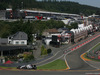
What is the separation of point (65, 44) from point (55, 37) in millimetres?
4663

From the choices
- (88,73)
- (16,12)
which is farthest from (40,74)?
(16,12)

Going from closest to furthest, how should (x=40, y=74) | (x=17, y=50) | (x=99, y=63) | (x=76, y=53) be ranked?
(x=40, y=74) → (x=99, y=63) → (x=17, y=50) → (x=76, y=53)

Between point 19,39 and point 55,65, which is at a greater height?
point 19,39

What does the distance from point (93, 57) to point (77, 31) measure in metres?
46.9

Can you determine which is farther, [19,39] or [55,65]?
[19,39]

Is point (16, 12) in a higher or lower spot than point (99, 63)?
higher

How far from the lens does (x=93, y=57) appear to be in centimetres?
5653

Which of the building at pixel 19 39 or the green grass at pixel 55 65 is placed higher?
the building at pixel 19 39

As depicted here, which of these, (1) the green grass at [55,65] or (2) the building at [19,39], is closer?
(1) the green grass at [55,65]

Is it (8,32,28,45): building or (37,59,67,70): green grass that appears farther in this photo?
(8,32,28,45): building

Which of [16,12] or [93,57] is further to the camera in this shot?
[16,12]

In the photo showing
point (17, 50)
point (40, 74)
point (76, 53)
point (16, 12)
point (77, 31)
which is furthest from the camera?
point (16, 12)

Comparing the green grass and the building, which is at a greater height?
the building

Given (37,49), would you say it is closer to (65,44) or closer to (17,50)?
(17,50)
